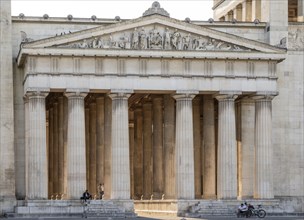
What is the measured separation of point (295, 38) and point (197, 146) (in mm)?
13663

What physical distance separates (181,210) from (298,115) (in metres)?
16.6

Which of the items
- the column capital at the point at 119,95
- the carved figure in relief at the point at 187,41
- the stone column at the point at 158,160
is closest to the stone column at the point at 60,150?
the column capital at the point at 119,95

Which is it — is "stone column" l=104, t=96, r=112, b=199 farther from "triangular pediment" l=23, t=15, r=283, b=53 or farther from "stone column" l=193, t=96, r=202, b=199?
"stone column" l=193, t=96, r=202, b=199

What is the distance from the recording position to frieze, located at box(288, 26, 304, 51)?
10600cm

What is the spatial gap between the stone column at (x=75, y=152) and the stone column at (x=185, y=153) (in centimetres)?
823

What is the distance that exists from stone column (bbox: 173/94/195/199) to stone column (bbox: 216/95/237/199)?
2606mm

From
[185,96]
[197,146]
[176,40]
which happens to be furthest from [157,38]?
[197,146]

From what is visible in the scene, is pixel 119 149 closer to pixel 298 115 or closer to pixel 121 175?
pixel 121 175

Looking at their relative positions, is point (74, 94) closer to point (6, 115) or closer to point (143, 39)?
point (6, 115)

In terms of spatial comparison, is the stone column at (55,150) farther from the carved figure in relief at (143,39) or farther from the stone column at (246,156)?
the stone column at (246,156)

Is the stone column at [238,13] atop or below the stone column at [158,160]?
atop

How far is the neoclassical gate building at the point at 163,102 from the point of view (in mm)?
95750

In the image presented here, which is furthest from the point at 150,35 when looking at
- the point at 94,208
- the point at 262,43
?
the point at 94,208

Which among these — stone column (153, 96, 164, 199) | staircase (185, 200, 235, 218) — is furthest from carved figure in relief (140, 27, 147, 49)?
staircase (185, 200, 235, 218)
